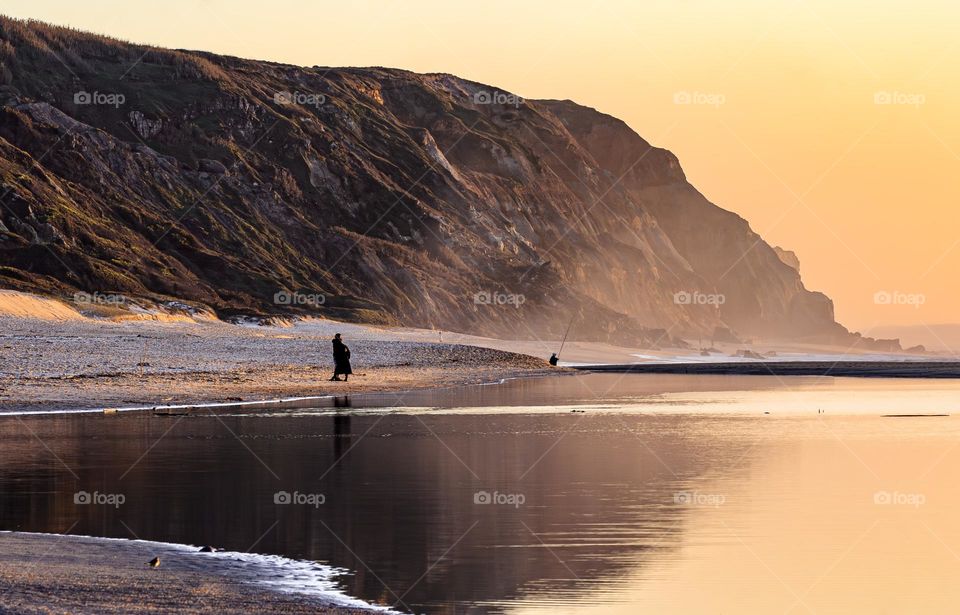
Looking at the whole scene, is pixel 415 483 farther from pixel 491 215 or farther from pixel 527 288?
pixel 491 215

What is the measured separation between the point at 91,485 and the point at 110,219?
97.0 meters

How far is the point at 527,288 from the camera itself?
141m

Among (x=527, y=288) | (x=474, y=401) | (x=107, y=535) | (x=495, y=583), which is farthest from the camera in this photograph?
(x=527, y=288)

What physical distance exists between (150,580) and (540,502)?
26.1 feet

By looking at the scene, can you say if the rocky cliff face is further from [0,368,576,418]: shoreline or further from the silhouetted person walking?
[0,368,576,418]: shoreline

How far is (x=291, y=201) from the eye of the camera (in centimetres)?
13625

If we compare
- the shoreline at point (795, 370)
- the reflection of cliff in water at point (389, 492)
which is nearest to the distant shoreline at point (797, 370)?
the shoreline at point (795, 370)

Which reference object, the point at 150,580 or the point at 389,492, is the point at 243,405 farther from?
the point at 150,580

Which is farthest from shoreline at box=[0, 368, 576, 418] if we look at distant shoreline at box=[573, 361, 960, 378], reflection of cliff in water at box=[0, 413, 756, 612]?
distant shoreline at box=[573, 361, 960, 378]

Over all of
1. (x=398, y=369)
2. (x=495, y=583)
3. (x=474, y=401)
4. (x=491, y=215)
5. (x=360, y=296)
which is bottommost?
(x=495, y=583)

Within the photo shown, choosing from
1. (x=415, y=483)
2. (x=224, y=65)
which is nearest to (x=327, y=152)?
(x=224, y=65)

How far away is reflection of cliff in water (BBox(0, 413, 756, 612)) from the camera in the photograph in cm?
1488

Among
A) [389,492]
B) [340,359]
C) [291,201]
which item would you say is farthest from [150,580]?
[291,201]

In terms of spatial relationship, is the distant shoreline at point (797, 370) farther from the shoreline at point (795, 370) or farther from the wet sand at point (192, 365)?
the wet sand at point (192, 365)
